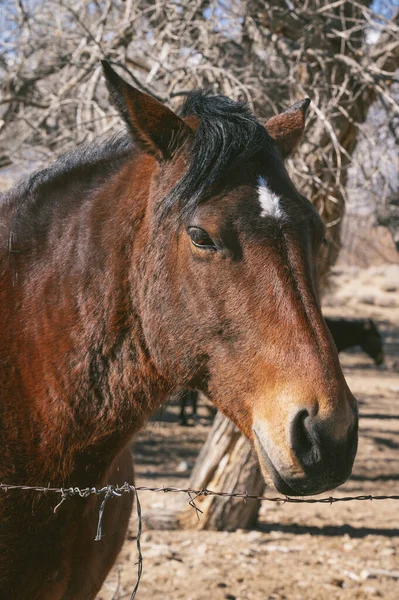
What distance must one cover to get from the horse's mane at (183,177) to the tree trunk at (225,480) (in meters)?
3.23

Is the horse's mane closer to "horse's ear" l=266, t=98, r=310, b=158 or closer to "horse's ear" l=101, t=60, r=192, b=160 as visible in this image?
"horse's ear" l=101, t=60, r=192, b=160

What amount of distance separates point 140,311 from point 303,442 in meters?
0.75

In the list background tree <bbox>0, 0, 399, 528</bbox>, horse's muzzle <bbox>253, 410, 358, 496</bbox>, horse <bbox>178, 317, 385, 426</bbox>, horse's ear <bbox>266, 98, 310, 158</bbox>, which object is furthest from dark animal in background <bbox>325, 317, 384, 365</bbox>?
horse's muzzle <bbox>253, 410, 358, 496</bbox>

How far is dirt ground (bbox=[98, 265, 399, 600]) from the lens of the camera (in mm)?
4480

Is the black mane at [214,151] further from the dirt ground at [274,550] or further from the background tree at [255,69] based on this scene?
the background tree at [255,69]

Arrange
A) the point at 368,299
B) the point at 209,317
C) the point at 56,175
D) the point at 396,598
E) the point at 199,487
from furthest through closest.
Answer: the point at 368,299
the point at 199,487
the point at 396,598
the point at 56,175
the point at 209,317

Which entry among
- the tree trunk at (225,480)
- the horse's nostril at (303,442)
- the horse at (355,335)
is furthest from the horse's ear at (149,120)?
the horse at (355,335)

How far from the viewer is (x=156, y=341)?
2.23 m

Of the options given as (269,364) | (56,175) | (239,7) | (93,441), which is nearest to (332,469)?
(269,364)

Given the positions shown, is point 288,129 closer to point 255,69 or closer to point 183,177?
point 183,177

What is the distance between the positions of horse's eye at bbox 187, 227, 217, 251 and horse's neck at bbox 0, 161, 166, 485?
0.31 meters

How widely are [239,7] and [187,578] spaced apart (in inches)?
186

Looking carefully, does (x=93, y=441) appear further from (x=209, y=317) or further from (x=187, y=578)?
(x=187, y=578)

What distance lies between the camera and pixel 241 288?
6.80 ft
